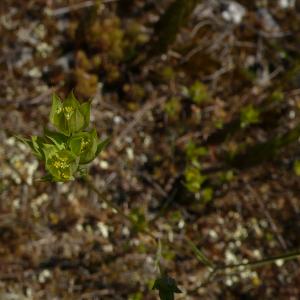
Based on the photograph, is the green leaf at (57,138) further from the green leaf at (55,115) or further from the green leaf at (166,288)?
the green leaf at (166,288)

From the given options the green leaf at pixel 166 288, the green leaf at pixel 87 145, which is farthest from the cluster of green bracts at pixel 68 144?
the green leaf at pixel 166 288

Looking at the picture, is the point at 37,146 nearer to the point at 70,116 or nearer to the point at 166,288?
the point at 70,116

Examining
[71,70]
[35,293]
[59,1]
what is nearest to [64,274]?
[35,293]

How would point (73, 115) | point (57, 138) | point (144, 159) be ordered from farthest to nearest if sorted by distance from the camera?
1. point (144, 159)
2. point (57, 138)
3. point (73, 115)

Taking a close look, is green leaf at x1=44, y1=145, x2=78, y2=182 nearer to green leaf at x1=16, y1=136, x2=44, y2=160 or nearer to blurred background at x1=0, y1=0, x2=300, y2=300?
green leaf at x1=16, y1=136, x2=44, y2=160

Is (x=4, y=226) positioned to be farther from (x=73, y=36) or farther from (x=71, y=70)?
(x=73, y=36)

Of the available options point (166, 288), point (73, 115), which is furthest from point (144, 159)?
point (73, 115)
